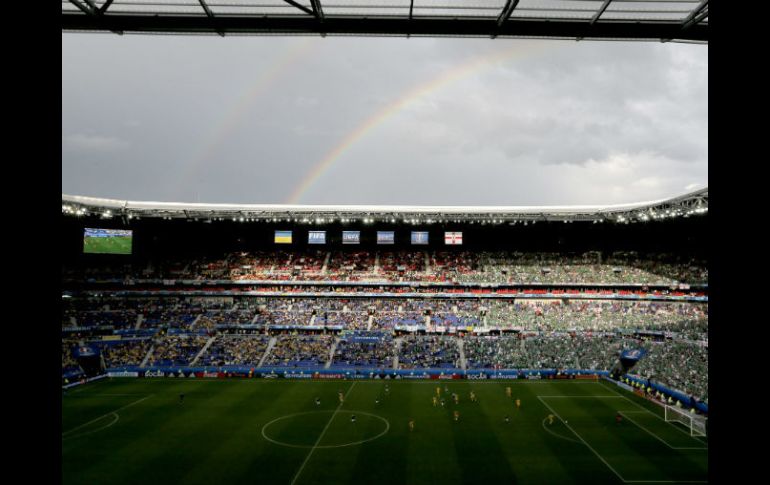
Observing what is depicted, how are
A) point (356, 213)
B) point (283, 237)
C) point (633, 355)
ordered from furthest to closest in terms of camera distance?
point (283, 237) < point (356, 213) < point (633, 355)

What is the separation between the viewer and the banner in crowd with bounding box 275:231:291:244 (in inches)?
3268

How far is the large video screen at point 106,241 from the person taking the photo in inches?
2857

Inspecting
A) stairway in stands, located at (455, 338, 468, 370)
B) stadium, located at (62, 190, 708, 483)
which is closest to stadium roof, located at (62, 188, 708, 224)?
stadium, located at (62, 190, 708, 483)

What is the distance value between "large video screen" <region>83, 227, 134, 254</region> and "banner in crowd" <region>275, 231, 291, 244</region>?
70.5ft

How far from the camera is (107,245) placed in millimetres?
74125

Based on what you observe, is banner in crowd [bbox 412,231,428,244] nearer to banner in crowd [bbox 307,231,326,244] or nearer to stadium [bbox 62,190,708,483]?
stadium [bbox 62,190,708,483]

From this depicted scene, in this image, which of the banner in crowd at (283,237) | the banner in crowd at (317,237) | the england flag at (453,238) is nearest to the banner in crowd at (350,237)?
the banner in crowd at (317,237)

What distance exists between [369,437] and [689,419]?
23.6 metres

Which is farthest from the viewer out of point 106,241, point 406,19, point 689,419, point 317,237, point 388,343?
point 317,237

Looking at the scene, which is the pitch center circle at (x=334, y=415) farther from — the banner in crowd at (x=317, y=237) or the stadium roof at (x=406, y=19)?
the banner in crowd at (x=317, y=237)

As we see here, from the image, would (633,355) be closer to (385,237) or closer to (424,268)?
(424,268)

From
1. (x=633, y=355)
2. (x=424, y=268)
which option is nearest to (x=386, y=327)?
(x=424, y=268)
